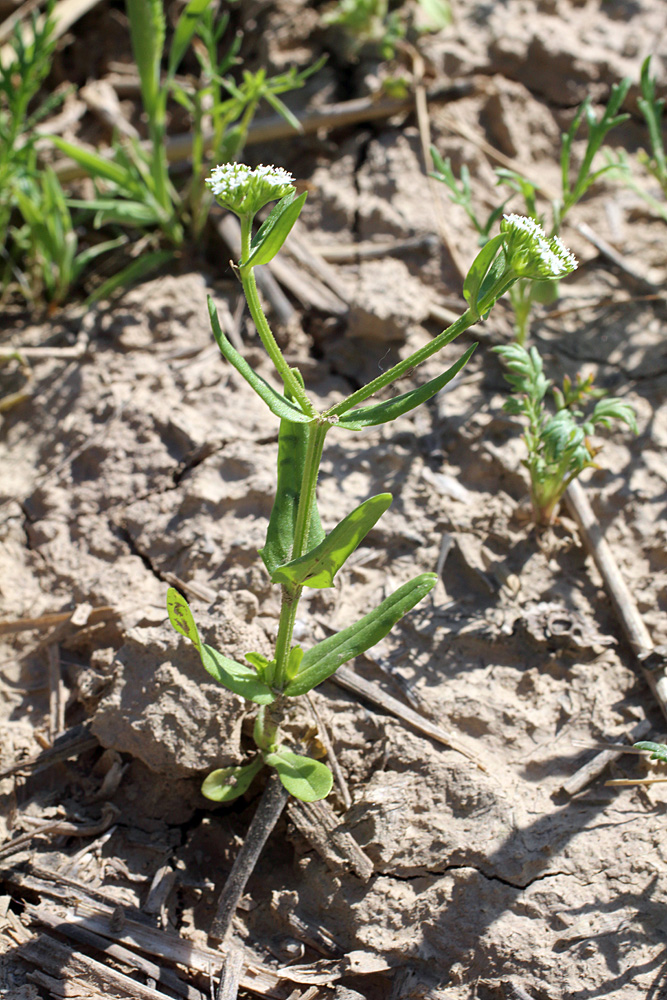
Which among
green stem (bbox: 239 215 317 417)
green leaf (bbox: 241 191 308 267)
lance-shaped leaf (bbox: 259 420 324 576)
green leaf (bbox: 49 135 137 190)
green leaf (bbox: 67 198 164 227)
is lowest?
lance-shaped leaf (bbox: 259 420 324 576)

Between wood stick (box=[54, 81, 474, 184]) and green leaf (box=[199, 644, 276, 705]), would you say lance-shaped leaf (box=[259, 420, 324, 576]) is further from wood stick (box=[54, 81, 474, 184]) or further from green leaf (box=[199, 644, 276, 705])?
wood stick (box=[54, 81, 474, 184])

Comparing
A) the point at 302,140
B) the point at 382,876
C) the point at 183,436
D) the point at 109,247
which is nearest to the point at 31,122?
the point at 109,247

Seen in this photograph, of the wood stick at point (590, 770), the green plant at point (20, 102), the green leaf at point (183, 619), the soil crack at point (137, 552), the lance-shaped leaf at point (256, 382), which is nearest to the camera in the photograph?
the lance-shaped leaf at point (256, 382)

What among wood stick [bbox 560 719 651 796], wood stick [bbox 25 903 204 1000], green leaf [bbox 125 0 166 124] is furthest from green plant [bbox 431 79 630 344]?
wood stick [bbox 25 903 204 1000]

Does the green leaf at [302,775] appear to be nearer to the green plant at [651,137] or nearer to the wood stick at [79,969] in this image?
the wood stick at [79,969]

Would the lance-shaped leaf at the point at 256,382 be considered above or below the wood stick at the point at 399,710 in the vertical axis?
above

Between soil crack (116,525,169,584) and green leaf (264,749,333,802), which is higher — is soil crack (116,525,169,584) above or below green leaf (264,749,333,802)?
above

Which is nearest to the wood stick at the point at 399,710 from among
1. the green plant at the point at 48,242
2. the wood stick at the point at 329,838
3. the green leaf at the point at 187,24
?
the wood stick at the point at 329,838

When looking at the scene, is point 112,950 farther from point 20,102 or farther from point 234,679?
point 20,102

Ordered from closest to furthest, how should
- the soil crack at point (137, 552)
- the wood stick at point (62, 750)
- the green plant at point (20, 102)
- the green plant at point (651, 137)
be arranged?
the wood stick at point (62, 750)
the soil crack at point (137, 552)
the green plant at point (651, 137)
the green plant at point (20, 102)
